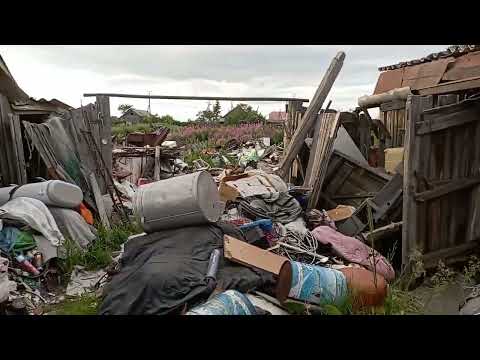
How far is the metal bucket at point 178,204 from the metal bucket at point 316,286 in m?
1.44

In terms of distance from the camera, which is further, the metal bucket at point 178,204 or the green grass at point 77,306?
the metal bucket at point 178,204

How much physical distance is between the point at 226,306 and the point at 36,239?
10.8 ft

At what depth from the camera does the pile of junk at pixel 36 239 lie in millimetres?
4676

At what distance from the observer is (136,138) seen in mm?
12609

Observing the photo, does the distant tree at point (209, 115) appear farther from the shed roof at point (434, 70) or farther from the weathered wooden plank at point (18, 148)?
the weathered wooden plank at point (18, 148)

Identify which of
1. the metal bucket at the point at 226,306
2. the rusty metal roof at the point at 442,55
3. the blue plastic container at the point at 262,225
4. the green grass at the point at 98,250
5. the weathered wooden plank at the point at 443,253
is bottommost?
the green grass at the point at 98,250

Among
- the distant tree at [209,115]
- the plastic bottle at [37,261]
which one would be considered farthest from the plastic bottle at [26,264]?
the distant tree at [209,115]

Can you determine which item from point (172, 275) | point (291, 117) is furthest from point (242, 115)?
point (172, 275)

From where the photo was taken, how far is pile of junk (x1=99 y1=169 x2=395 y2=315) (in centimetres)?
377

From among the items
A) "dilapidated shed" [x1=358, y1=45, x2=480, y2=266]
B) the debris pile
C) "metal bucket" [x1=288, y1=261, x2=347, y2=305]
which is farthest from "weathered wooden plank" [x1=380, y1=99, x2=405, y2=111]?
"metal bucket" [x1=288, y1=261, x2=347, y2=305]

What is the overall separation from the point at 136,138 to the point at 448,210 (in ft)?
31.1

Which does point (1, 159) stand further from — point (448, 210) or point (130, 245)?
point (448, 210)
